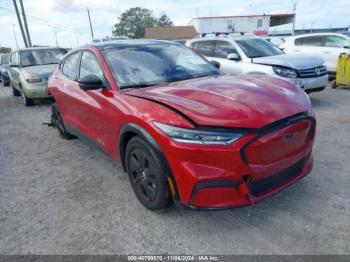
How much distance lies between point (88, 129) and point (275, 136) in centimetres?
249

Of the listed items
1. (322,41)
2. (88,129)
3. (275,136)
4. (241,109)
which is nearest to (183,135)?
(241,109)

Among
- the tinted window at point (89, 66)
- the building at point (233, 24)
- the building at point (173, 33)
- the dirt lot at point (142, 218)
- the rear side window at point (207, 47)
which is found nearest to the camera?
the dirt lot at point (142, 218)

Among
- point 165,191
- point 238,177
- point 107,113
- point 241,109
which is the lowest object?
point 165,191

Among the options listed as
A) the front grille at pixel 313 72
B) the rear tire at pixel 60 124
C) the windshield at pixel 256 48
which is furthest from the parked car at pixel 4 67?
the front grille at pixel 313 72

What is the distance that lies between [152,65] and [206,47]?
16.7ft

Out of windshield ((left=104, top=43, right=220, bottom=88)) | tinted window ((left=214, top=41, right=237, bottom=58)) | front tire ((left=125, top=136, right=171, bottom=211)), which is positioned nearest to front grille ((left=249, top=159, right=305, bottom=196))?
front tire ((left=125, top=136, right=171, bottom=211))

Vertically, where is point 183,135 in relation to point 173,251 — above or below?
above

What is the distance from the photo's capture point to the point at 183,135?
2.19m

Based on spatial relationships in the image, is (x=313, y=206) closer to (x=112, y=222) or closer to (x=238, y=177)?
(x=238, y=177)

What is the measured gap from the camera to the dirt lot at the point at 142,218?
2402 millimetres

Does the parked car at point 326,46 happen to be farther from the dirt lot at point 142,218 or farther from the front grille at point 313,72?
the dirt lot at point 142,218

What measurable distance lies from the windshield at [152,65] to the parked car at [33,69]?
449 cm

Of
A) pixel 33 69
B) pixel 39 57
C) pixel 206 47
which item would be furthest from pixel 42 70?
pixel 206 47

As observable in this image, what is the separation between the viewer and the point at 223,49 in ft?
24.5
